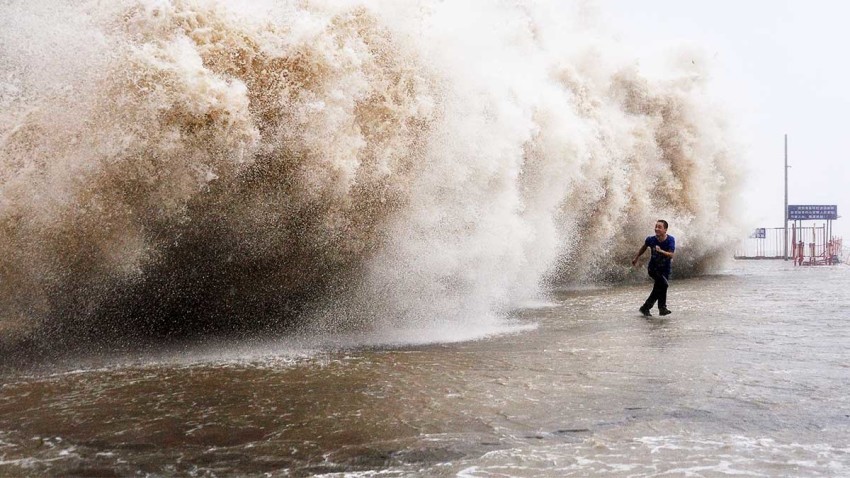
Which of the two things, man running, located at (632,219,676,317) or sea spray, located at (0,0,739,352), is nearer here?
sea spray, located at (0,0,739,352)

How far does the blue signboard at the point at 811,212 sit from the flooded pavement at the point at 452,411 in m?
34.8

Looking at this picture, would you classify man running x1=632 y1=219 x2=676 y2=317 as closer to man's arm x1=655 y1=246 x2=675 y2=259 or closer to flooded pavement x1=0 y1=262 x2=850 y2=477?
man's arm x1=655 y1=246 x2=675 y2=259

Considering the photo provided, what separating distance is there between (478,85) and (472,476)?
717 cm

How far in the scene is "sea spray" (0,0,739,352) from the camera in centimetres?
700

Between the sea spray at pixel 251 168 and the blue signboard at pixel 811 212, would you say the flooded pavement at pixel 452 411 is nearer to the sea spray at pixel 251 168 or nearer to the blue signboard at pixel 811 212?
the sea spray at pixel 251 168

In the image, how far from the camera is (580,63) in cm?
2097

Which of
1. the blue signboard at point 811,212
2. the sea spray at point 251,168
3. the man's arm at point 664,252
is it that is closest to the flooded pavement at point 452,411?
the sea spray at point 251,168

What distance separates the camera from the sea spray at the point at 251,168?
700cm

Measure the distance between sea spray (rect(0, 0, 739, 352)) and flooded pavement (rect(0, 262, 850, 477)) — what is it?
109cm

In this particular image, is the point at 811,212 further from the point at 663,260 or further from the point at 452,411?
the point at 452,411

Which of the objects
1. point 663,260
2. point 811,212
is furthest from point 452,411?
point 811,212

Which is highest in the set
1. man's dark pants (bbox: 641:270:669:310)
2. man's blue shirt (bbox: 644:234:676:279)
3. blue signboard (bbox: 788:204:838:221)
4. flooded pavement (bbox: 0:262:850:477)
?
blue signboard (bbox: 788:204:838:221)

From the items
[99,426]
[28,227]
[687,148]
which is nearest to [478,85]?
[28,227]

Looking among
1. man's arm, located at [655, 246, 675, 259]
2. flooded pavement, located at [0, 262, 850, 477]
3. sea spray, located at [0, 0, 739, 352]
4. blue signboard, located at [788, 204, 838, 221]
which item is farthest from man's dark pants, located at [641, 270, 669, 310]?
blue signboard, located at [788, 204, 838, 221]
